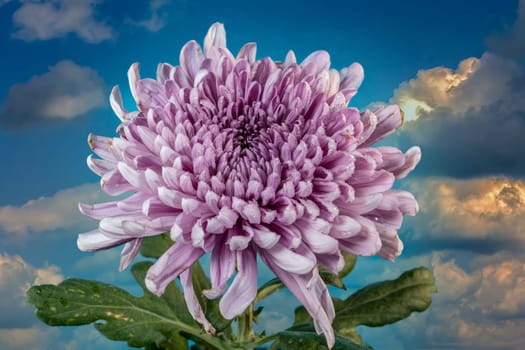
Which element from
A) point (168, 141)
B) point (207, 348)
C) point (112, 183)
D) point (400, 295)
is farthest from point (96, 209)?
point (400, 295)

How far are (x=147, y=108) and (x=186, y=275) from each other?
49cm

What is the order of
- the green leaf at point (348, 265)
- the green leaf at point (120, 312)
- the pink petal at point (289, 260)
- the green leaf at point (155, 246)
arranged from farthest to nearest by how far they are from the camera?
the green leaf at point (348, 265) → the green leaf at point (155, 246) → the green leaf at point (120, 312) → the pink petal at point (289, 260)

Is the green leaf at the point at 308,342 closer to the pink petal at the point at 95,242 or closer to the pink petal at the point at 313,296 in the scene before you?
the pink petal at the point at 313,296

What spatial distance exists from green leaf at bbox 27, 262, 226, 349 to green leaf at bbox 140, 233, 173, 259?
0.15 meters

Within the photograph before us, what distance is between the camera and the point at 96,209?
6.54 feet

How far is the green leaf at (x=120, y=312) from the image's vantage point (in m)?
2.16

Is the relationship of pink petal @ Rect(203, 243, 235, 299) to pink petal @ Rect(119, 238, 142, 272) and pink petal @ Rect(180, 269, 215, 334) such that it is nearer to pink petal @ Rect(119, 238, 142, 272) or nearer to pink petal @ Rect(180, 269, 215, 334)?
pink petal @ Rect(180, 269, 215, 334)

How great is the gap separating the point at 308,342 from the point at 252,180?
0.53 m

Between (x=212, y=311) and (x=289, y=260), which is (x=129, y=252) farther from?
(x=289, y=260)

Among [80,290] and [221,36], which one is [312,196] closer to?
[221,36]

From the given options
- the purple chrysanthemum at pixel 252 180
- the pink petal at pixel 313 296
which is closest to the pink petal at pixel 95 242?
the purple chrysanthemum at pixel 252 180

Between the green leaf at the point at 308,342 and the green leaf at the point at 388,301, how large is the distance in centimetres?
27

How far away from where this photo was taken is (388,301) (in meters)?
2.38

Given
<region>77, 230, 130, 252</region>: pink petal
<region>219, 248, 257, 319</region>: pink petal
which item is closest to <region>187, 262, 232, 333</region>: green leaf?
<region>219, 248, 257, 319</region>: pink petal
